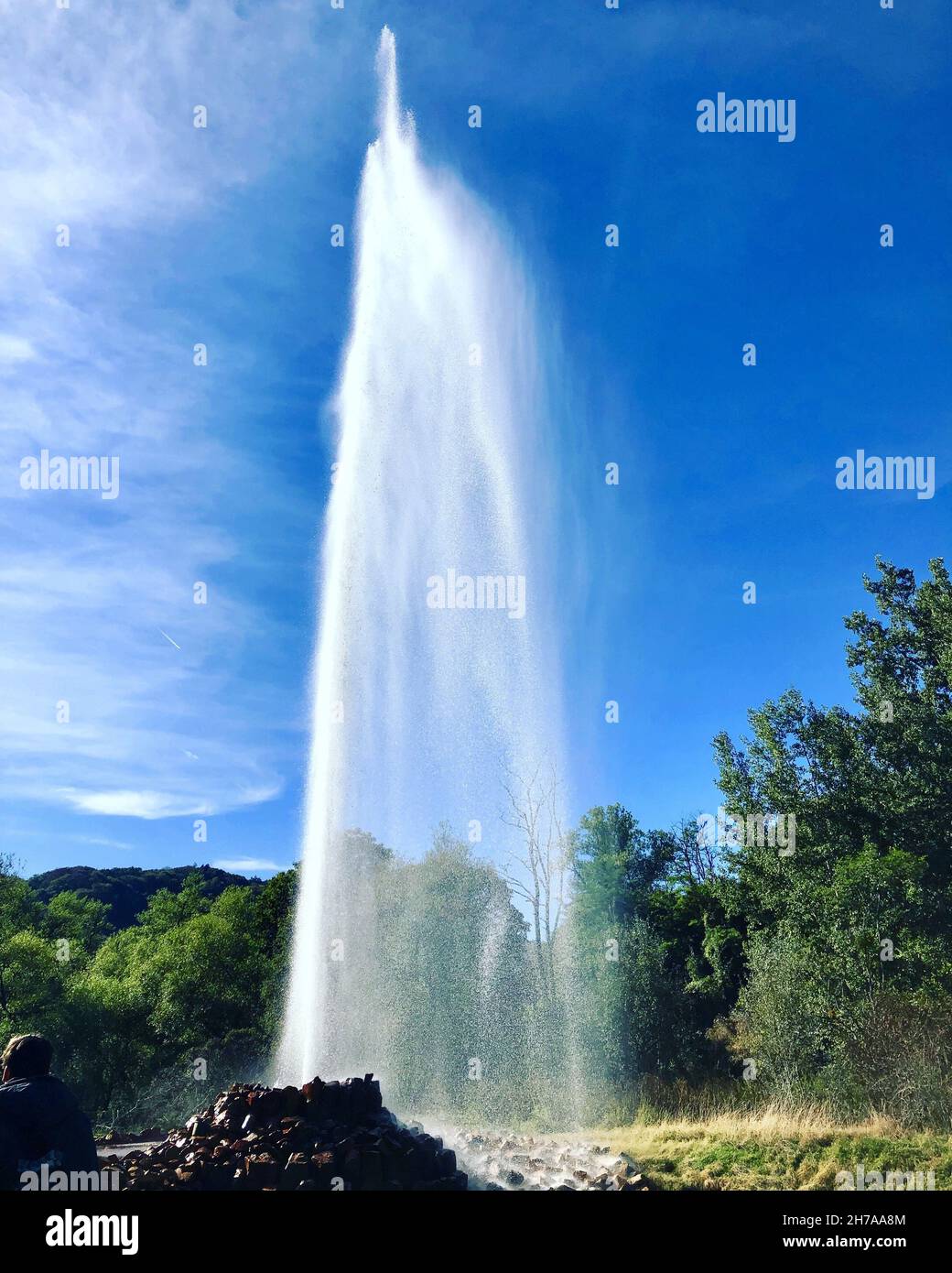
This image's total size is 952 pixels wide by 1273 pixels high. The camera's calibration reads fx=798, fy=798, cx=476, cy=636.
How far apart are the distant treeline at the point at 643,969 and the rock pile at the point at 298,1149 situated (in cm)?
564

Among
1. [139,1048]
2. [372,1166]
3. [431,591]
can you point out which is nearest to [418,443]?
[431,591]

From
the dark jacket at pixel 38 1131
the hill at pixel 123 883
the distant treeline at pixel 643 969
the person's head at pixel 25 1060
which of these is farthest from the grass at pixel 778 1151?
the hill at pixel 123 883

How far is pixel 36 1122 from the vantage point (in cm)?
845

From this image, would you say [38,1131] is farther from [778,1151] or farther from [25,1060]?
[778,1151]

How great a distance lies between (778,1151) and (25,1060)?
1579cm

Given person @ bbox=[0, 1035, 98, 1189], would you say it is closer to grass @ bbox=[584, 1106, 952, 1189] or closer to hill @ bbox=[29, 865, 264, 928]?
grass @ bbox=[584, 1106, 952, 1189]

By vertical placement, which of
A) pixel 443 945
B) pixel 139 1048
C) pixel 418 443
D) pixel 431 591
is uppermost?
pixel 418 443

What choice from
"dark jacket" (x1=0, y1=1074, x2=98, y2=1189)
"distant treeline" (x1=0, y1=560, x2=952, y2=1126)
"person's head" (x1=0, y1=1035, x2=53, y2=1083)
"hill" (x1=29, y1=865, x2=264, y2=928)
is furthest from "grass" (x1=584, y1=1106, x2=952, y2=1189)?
"hill" (x1=29, y1=865, x2=264, y2=928)

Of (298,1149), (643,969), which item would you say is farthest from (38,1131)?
(643,969)

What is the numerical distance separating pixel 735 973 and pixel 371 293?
128ft

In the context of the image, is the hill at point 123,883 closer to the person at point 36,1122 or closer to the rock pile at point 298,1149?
the rock pile at point 298,1149

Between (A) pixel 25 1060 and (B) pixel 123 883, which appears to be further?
(B) pixel 123 883
